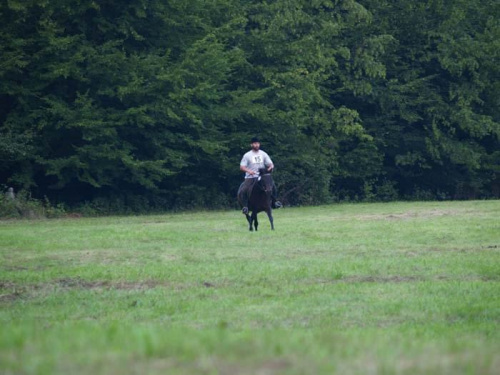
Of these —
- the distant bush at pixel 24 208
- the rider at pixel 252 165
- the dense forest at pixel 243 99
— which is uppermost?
the dense forest at pixel 243 99

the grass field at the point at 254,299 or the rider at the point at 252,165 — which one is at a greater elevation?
the rider at the point at 252,165

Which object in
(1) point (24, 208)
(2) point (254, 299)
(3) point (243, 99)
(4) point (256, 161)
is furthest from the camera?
(3) point (243, 99)

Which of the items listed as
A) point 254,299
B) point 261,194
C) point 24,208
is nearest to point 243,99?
point 24,208

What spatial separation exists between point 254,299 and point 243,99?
98.2 ft

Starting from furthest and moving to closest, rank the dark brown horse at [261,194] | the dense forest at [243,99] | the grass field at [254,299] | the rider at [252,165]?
1. the dense forest at [243,99]
2. the rider at [252,165]
3. the dark brown horse at [261,194]
4. the grass field at [254,299]

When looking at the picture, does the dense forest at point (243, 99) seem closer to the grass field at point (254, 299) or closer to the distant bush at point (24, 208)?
the distant bush at point (24, 208)

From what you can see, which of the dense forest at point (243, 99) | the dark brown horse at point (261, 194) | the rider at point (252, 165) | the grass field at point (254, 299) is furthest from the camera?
the dense forest at point (243, 99)

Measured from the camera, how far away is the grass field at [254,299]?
5645 mm

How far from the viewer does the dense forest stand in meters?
36.8

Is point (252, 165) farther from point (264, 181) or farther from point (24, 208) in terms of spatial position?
point (24, 208)

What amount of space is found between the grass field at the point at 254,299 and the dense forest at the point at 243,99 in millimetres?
12584

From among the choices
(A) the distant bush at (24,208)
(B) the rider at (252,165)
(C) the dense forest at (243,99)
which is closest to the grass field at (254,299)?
(B) the rider at (252,165)

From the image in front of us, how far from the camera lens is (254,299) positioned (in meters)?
11.8

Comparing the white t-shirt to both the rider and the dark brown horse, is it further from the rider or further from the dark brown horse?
the dark brown horse
